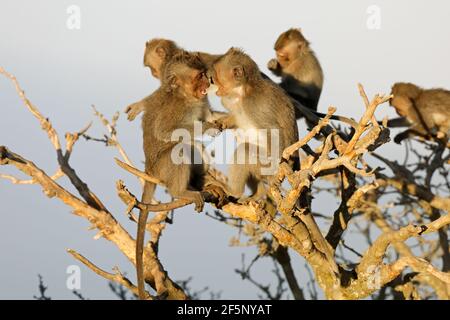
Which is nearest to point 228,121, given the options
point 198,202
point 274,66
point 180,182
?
point 180,182

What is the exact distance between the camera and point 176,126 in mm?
6461

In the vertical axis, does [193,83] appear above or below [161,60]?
below

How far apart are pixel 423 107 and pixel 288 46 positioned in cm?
263

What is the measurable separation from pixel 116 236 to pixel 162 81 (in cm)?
165

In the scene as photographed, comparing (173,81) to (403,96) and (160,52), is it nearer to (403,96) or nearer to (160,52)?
(160,52)

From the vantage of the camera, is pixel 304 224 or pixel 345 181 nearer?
pixel 304 224

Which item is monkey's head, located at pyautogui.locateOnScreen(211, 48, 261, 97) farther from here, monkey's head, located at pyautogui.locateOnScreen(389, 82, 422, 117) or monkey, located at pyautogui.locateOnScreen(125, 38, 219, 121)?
monkey's head, located at pyautogui.locateOnScreen(389, 82, 422, 117)

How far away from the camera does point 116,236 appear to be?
23.7 feet

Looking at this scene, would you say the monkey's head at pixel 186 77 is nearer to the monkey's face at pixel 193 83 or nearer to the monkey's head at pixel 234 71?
the monkey's face at pixel 193 83

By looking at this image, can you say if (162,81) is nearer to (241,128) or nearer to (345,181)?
(241,128)

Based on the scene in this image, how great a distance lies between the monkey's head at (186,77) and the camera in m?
6.43
